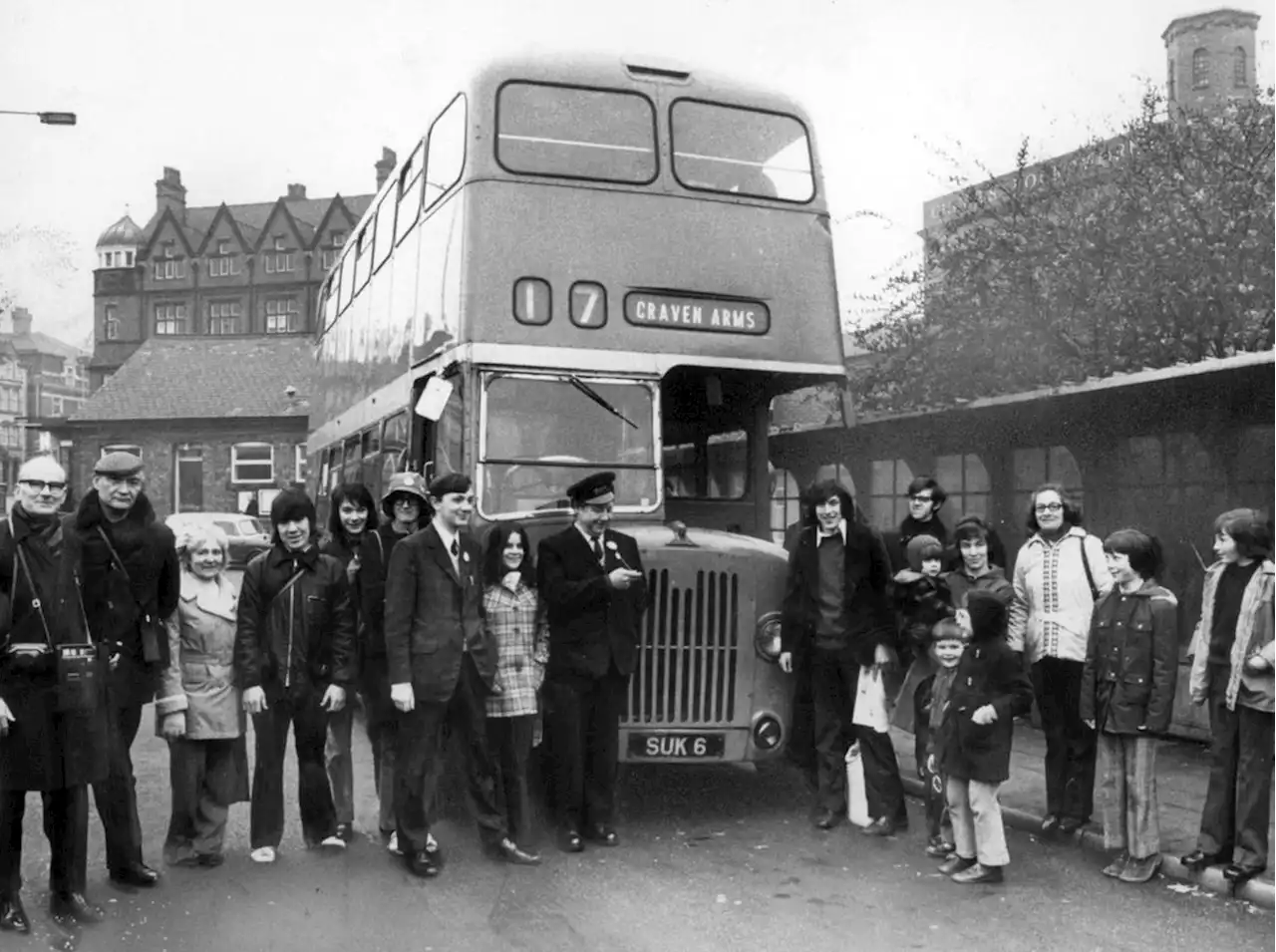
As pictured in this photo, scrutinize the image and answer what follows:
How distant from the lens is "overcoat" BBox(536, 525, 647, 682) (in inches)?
261

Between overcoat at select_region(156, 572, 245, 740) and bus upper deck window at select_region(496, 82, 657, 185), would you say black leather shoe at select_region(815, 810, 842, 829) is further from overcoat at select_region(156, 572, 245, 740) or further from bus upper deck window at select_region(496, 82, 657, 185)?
bus upper deck window at select_region(496, 82, 657, 185)

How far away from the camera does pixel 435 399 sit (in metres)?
7.71

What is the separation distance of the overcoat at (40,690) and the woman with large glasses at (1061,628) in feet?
13.6

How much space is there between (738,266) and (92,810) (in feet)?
15.3

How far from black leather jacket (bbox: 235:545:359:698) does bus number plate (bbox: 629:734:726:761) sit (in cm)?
147

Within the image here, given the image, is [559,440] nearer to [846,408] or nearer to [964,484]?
[846,408]

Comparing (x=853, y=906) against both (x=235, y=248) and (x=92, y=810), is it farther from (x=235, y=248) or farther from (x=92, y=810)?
(x=235, y=248)

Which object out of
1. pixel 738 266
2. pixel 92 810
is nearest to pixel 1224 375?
pixel 738 266

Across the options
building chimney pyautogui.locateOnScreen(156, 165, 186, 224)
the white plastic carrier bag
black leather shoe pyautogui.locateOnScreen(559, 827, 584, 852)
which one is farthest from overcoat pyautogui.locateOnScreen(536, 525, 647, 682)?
building chimney pyautogui.locateOnScreen(156, 165, 186, 224)

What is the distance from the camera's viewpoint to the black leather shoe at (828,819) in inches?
279

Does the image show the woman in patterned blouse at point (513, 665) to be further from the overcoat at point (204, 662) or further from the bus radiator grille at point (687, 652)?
the overcoat at point (204, 662)

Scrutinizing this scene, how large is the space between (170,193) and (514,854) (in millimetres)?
75220

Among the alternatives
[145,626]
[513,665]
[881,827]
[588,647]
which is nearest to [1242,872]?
[881,827]

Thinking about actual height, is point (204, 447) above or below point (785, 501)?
above
